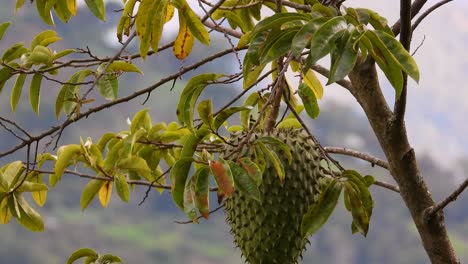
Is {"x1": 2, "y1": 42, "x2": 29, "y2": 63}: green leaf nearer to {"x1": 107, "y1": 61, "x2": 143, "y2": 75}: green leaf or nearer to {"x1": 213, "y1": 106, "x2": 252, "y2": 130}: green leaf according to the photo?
{"x1": 107, "y1": 61, "x2": 143, "y2": 75}: green leaf

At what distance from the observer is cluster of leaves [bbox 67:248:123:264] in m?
2.55

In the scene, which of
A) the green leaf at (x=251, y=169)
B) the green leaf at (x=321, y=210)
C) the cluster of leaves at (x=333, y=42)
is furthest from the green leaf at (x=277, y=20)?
the green leaf at (x=321, y=210)

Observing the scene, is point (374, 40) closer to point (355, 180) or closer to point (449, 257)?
point (355, 180)

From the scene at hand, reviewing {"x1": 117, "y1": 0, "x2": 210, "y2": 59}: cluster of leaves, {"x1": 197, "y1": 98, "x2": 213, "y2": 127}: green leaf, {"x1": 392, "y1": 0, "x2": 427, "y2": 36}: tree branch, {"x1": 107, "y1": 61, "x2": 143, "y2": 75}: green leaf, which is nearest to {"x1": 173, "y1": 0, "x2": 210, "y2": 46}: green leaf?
{"x1": 117, "y1": 0, "x2": 210, "y2": 59}: cluster of leaves

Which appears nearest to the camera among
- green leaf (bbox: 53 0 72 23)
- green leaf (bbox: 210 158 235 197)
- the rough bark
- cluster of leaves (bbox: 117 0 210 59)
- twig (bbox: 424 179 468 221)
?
green leaf (bbox: 210 158 235 197)

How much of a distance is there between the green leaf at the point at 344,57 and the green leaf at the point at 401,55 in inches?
2.0

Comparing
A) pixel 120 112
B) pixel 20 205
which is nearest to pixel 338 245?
pixel 120 112

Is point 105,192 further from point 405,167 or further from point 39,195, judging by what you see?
point 405,167

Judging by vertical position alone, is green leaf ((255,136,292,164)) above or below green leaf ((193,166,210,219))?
above

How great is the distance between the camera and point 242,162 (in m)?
1.87

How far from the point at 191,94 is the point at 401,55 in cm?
58

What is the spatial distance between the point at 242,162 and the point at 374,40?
341 mm

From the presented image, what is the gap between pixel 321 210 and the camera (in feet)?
6.61

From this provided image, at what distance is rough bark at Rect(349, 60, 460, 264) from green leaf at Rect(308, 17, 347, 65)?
0.68 meters
